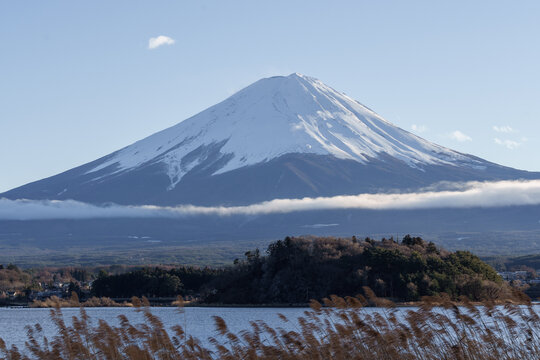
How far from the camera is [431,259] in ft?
217

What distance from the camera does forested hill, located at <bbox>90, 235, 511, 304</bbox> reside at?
207 ft

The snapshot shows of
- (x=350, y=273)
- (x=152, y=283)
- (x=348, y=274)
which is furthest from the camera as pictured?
(x=152, y=283)

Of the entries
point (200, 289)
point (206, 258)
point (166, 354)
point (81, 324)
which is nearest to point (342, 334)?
point (166, 354)

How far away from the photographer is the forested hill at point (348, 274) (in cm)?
6322

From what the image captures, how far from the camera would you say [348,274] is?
67.6 meters

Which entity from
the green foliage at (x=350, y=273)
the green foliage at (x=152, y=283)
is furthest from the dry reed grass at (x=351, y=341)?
the green foliage at (x=152, y=283)

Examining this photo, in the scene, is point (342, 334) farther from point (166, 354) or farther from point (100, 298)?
point (100, 298)

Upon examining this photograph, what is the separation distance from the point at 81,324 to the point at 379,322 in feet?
20.3

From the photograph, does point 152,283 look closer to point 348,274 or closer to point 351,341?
point 348,274

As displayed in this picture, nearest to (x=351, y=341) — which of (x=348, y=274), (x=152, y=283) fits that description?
(x=348, y=274)

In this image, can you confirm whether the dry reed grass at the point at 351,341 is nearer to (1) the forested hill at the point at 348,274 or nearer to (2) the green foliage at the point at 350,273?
(1) the forested hill at the point at 348,274

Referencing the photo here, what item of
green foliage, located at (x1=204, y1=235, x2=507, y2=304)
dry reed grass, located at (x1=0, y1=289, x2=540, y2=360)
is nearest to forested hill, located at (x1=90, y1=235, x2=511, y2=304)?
green foliage, located at (x1=204, y1=235, x2=507, y2=304)

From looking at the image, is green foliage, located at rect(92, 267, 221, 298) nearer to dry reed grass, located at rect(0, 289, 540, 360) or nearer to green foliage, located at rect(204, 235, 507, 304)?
green foliage, located at rect(204, 235, 507, 304)

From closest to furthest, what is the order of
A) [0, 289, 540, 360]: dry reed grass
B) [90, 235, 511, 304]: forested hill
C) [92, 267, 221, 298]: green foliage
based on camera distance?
[0, 289, 540, 360]: dry reed grass < [90, 235, 511, 304]: forested hill < [92, 267, 221, 298]: green foliage
